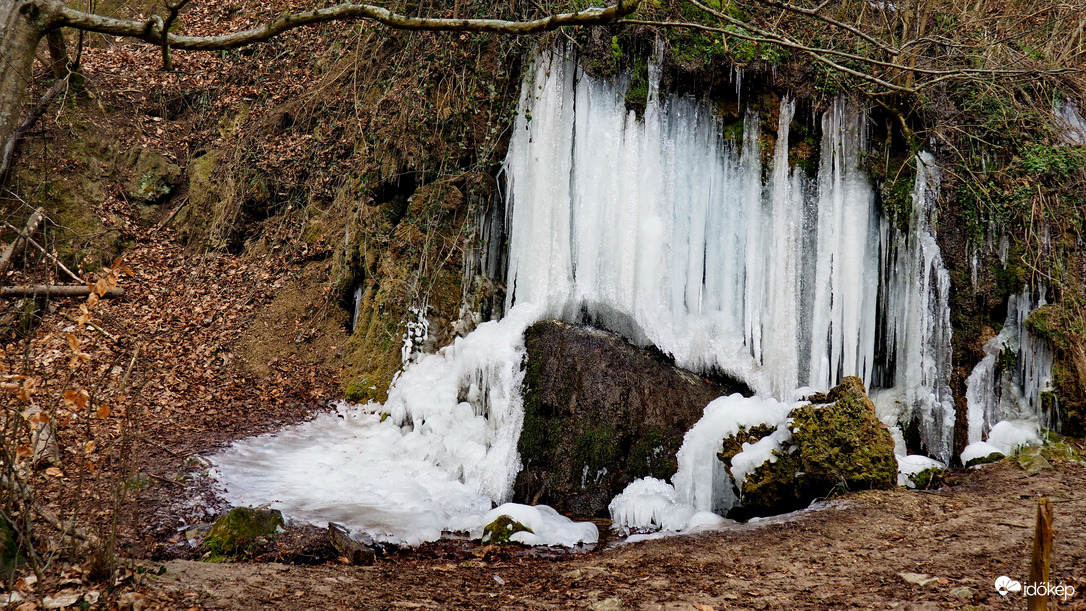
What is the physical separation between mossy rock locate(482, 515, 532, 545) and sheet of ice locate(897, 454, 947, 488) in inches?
139

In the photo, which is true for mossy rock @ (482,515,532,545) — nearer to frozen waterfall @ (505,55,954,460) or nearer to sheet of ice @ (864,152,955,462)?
frozen waterfall @ (505,55,954,460)

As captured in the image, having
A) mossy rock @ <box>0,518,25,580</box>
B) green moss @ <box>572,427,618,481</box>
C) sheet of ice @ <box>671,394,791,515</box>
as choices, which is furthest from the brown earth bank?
green moss @ <box>572,427,618,481</box>

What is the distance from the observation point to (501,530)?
226 inches

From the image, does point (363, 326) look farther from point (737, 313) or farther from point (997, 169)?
point (997, 169)

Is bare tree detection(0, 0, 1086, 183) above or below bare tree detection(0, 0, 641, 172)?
above

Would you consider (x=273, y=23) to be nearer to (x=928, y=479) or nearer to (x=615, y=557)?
(x=615, y=557)

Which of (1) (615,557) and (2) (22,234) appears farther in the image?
(1) (615,557)

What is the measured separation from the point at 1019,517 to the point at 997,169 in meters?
4.79

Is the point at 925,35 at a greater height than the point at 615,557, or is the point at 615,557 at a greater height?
the point at 925,35

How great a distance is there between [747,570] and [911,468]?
3009 mm

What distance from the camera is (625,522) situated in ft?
21.3

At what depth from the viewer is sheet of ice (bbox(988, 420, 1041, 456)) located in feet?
23.9

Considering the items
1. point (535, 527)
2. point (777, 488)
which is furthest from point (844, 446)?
point (535, 527)

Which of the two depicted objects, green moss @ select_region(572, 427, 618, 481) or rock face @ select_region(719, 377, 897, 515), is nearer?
rock face @ select_region(719, 377, 897, 515)
